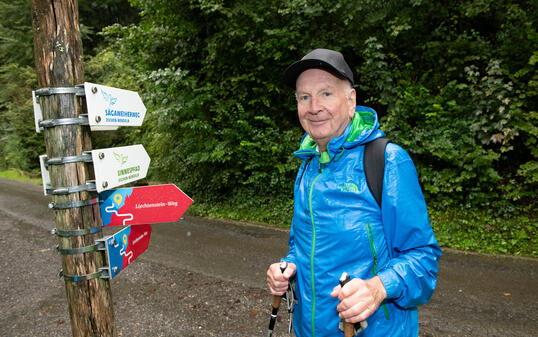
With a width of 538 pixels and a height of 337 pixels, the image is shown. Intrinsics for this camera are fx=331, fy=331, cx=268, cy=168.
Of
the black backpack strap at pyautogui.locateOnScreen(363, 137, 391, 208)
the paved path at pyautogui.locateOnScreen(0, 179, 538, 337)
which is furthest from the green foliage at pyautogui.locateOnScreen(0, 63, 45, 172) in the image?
the black backpack strap at pyautogui.locateOnScreen(363, 137, 391, 208)

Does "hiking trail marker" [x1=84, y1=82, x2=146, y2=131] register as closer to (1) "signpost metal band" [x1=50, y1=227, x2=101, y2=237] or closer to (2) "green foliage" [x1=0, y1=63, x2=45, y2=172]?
(1) "signpost metal band" [x1=50, y1=227, x2=101, y2=237]

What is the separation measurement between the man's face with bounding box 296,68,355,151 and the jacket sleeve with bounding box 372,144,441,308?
0.36 metres

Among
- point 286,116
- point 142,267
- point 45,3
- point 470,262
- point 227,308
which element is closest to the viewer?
point 45,3

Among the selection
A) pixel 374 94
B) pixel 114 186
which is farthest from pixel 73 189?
pixel 374 94

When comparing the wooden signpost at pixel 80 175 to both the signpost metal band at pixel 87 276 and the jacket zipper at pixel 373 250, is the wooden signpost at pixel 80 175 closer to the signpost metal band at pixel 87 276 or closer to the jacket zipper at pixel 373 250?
the signpost metal band at pixel 87 276

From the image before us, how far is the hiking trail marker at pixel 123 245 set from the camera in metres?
1.94

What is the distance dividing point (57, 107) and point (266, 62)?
715cm

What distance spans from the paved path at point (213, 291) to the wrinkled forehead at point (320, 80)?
3060 mm

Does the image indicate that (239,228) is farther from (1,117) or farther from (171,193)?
(1,117)

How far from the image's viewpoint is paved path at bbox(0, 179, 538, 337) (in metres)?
3.98

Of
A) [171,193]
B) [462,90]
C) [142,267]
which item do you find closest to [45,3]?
[171,193]

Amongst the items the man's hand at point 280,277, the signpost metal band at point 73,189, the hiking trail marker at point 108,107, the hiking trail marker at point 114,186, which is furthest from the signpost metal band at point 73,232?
the man's hand at point 280,277

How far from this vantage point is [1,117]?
2164 cm

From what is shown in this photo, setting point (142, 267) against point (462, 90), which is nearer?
point (142, 267)
